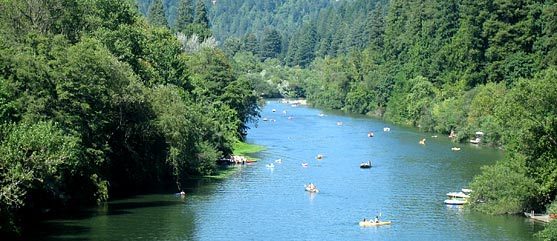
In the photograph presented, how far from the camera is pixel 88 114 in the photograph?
202 feet

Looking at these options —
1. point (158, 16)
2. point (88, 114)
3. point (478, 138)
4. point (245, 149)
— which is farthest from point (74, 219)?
point (158, 16)

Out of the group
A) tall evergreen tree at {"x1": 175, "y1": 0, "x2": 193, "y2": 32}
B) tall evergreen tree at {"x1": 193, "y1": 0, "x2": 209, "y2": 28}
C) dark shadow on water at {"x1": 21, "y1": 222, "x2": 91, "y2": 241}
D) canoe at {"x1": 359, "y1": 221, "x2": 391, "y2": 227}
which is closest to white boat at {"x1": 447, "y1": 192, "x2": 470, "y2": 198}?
canoe at {"x1": 359, "y1": 221, "x2": 391, "y2": 227}

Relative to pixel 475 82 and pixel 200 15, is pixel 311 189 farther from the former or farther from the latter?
pixel 200 15

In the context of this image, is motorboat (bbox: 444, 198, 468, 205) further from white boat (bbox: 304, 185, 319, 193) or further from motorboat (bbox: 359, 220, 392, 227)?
white boat (bbox: 304, 185, 319, 193)

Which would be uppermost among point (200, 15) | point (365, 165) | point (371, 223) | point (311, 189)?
point (200, 15)

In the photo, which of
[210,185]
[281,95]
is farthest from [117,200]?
[281,95]

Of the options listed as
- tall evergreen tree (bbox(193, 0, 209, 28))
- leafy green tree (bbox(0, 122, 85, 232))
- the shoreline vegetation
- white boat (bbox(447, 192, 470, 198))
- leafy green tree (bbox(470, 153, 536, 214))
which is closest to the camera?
leafy green tree (bbox(0, 122, 85, 232))

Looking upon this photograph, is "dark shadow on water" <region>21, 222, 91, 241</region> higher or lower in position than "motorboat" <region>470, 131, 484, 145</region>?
lower

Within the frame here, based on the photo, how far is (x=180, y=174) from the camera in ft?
235

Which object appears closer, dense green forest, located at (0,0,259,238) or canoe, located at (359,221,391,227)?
dense green forest, located at (0,0,259,238)

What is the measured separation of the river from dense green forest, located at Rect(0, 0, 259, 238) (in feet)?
7.81

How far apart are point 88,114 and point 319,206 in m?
15.2

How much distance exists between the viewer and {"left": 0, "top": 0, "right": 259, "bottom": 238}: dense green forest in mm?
51438

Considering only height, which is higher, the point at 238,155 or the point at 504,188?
the point at 238,155
